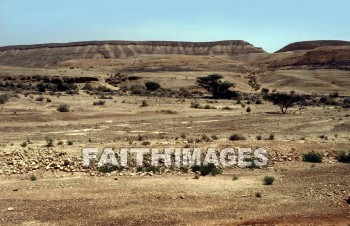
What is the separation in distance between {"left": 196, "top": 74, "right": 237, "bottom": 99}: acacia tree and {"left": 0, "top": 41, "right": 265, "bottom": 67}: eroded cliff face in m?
94.2

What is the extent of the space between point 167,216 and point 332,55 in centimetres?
9543

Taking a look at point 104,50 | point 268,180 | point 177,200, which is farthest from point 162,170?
point 104,50

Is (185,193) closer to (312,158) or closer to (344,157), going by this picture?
(312,158)

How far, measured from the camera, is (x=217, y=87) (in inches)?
2359

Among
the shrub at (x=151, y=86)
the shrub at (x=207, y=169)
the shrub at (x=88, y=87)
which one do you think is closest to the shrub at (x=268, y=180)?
the shrub at (x=207, y=169)

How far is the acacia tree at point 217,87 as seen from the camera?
58.4 metres

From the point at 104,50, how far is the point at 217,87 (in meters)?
105

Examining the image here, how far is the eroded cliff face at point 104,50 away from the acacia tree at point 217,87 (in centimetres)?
9422

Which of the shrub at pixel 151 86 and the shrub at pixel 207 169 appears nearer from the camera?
the shrub at pixel 207 169

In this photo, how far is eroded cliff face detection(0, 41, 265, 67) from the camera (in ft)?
508

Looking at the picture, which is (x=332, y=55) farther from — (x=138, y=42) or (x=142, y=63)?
(x=138, y=42)

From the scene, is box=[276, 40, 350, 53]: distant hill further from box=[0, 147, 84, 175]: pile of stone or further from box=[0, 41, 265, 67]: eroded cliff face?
box=[0, 147, 84, 175]: pile of stone

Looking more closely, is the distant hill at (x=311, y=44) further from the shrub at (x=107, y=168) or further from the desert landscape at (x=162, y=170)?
the shrub at (x=107, y=168)

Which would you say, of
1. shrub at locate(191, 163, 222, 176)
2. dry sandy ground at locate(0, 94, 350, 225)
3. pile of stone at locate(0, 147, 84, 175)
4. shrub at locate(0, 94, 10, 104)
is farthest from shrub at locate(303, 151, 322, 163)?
shrub at locate(0, 94, 10, 104)
